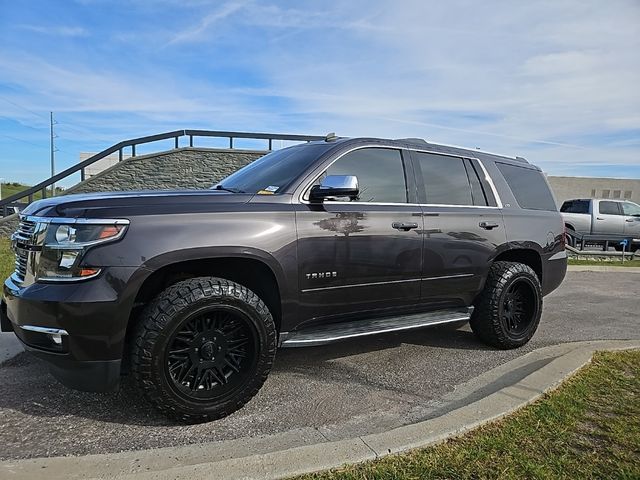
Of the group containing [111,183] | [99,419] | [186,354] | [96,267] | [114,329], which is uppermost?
[111,183]

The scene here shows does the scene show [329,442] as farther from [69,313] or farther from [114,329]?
[69,313]

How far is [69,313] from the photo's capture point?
2.71 meters

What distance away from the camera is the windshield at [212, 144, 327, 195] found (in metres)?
3.74

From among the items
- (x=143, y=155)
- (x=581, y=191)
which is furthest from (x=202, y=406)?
(x=581, y=191)

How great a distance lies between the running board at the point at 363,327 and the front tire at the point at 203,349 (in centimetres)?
31

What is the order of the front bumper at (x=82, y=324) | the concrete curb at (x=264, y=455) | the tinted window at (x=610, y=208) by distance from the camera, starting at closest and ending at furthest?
the concrete curb at (x=264, y=455), the front bumper at (x=82, y=324), the tinted window at (x=610, y=208)

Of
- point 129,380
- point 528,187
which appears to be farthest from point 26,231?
point 528,187

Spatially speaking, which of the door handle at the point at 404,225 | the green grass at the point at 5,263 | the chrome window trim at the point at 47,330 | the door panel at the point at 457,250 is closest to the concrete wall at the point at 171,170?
the green grass at the point at 5,263

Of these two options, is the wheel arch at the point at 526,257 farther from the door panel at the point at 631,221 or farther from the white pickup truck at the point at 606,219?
the door panel at the point at 631,221

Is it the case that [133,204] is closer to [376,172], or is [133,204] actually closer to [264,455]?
[264,455]

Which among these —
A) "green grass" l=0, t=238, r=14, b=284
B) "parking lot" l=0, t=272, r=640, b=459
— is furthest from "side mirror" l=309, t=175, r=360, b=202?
"green grass" l=0, t=238, r=14, b=284

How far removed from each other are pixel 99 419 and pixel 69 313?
808mm

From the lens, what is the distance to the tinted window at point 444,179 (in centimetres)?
433

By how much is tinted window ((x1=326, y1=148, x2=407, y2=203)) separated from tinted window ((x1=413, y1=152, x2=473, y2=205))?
0.27 meters
